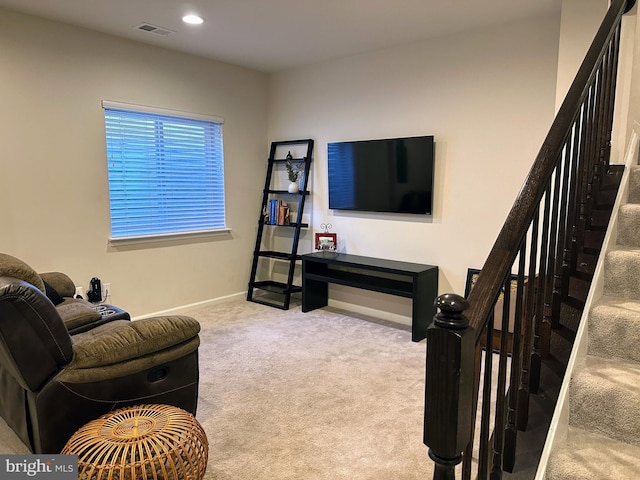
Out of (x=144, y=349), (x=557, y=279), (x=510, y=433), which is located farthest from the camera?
(x=144, y=349)

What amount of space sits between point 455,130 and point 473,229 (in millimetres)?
871

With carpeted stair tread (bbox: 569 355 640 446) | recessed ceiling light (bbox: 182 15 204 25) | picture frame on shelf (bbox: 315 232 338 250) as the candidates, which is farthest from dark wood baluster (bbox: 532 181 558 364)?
picture frame on shelf (bbox: 315 232 338 250)

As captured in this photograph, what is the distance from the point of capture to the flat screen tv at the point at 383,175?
3.98 metres

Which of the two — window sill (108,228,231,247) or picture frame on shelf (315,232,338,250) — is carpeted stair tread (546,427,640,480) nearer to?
picture frame on shelf (315,232,338,250)

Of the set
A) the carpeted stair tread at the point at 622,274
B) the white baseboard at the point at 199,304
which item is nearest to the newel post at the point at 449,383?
the carpeted stair tread at the point at 622,274

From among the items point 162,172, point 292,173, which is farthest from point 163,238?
point 292,173

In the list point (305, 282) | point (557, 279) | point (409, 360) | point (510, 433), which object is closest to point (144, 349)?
point (510, 433)

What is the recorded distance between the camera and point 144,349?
6.94 ft

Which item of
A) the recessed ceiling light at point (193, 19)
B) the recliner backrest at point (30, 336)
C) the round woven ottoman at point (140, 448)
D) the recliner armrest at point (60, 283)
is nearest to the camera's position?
the round woven ottoman at point (140, 448)

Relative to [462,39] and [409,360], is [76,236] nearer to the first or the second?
[409,360]

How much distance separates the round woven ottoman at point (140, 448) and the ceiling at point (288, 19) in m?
2.75

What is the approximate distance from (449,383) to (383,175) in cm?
351

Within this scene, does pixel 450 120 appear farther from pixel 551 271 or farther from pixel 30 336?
pixel 30 336

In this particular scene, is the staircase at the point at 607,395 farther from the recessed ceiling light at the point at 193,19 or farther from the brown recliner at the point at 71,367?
the recessed ceiling light at the point at 193,19
